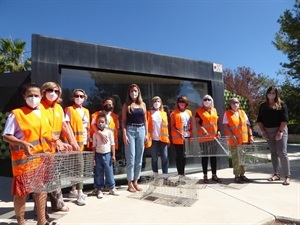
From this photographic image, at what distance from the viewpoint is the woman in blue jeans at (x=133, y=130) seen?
19.1ft

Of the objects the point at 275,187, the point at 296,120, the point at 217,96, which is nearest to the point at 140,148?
the point at 275,187

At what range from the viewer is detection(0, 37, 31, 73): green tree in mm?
20797

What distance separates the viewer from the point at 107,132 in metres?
5.64

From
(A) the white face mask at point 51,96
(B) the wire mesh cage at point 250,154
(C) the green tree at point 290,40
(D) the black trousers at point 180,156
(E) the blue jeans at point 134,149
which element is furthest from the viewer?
(C) the green tree at point 290,40

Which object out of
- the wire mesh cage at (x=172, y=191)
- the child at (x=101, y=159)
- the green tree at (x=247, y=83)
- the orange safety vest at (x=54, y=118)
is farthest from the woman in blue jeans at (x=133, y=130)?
the green tree at (x=247, y=83)

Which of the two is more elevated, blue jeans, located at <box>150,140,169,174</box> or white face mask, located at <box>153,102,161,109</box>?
white face mask, located at <box>153,102,161,109</box>

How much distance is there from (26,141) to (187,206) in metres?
2.73

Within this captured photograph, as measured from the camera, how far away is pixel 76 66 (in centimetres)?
638

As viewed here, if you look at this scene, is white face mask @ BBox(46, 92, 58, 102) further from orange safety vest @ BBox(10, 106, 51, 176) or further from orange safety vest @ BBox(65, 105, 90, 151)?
orange safety vest @ BBox(65, 105, 90, 151)

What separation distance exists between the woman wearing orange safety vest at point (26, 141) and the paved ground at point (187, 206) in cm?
73

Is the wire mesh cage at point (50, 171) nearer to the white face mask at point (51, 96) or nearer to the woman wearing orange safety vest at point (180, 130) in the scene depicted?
the white face mask at point (51, 96)

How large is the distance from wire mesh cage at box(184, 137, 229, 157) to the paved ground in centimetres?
72

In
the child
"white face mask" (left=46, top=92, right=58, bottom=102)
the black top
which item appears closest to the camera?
"white face mask" (left=46, top=92, right=58, bottom=102)

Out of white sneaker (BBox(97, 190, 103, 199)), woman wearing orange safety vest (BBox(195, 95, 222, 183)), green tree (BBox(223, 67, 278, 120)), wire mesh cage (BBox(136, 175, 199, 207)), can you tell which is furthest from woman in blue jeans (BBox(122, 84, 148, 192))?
green tree (BBox(223, 67, 278, 120))
